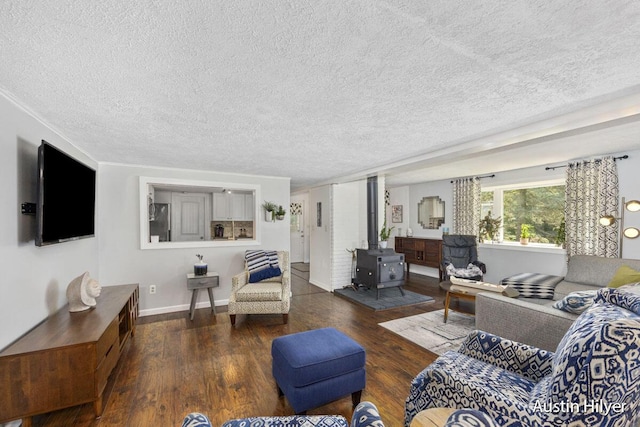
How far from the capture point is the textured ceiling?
106 cm

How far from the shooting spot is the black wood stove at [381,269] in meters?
4.55

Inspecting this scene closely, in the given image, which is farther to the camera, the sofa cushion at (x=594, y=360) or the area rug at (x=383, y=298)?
the area rug at (x=383, y=298)

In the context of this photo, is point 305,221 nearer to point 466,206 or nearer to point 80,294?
point 466,206

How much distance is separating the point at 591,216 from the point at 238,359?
500 cm

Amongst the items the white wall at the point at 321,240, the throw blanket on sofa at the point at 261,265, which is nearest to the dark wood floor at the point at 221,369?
the throw blanket on sofa at the point at 261,265

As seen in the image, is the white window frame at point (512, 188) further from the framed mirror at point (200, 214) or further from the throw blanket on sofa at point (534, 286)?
the framed mirror at point (200, 214)

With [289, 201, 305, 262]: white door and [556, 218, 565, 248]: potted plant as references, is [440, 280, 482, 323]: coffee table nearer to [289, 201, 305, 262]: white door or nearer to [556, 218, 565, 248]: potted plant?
[556, 218, 565, 248]: potted plant

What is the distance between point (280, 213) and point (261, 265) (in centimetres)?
112

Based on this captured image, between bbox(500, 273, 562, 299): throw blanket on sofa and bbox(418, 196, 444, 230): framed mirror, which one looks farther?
bbox(418, 196, 444, 230): framed mirror

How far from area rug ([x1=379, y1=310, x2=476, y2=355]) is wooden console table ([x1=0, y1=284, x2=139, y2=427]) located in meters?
2.79

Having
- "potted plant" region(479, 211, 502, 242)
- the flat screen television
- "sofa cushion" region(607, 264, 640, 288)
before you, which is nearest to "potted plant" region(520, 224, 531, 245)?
"potted plant" region(479, 211, 502, 242)

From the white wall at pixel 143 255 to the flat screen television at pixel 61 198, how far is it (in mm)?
1014

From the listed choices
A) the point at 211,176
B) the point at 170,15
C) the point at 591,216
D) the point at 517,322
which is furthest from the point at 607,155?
the point at 211,176

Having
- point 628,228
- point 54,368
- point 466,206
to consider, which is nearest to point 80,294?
point 54,368
